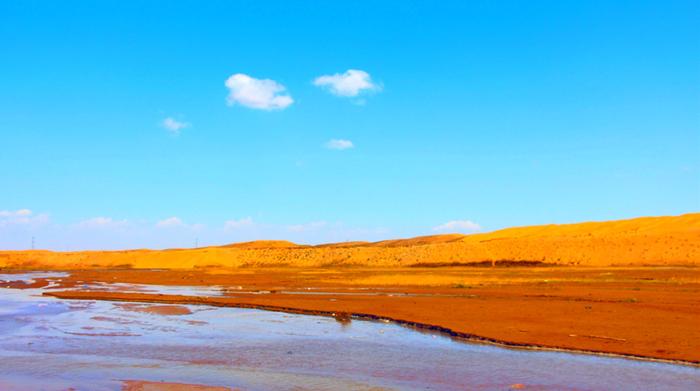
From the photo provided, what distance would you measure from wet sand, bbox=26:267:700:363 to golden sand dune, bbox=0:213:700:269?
7.81 meters

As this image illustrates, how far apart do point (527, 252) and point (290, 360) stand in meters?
40.7

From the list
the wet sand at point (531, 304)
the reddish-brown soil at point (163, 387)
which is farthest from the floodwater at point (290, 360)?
the wet sand at point (531, 304)

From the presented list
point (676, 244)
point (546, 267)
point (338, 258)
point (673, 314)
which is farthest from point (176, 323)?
point (338, 258)

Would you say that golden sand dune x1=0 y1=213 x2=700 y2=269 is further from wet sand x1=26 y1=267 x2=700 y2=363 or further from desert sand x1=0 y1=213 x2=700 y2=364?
wet sand x1=26 y1=267 x2=700 y2=363

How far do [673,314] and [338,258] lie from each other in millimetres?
49403

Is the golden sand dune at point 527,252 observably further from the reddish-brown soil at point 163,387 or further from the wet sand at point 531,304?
the reddish-brown soil at point 163,387

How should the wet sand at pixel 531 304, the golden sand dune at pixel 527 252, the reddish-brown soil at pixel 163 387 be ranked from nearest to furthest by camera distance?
the reddish-brown soil at pixel 163 387
the wet sand at pixel 531 304
the golden sand dune at pixel 527 252

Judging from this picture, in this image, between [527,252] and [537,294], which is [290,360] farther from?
[527,252]

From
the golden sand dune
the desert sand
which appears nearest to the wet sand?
the desert sand

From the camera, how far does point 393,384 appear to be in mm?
11078

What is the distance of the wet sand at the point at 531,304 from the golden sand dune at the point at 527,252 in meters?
7.81

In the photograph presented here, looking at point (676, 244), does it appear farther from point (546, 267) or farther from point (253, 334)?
point (253, 334)

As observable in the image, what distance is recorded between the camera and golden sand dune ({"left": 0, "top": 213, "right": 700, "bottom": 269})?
1750 inches

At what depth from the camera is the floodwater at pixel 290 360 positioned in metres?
11.1
